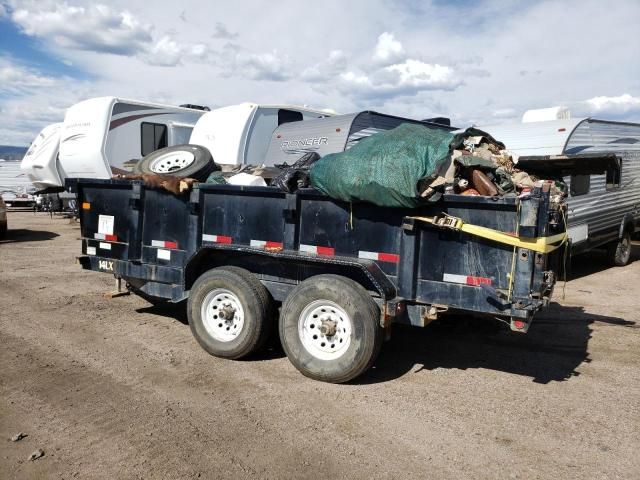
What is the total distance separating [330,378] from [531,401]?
5.54 ft

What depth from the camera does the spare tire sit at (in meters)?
6.23

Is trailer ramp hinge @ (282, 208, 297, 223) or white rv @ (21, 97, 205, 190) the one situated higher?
white rv @ (21, 97, 205, 190)

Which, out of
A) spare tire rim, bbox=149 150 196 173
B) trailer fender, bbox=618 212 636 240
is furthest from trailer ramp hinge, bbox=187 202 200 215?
trailer fender, bbox=618 212 636 240

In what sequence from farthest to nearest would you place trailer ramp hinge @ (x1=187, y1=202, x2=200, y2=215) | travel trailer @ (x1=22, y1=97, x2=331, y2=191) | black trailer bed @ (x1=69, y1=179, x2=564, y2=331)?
1. travel trailer @ (x1=22, y1=97, x2=331, y2=191)
2. trailer ramp hinge @ (x1=187, y1=202, x2=200, y2=215)
3. black trailer bed @ (x1=69, y1=179, x2=564, y2=331)

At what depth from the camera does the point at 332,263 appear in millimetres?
5051

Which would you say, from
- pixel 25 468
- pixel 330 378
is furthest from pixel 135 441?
pixel 330 378

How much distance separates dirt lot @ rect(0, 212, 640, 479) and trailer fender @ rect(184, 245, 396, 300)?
0.87 metres

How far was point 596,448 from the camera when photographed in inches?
157

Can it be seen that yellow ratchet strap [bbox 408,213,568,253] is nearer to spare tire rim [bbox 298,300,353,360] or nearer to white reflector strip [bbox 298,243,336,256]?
white reflector strip [bbox 298,243,336,256]

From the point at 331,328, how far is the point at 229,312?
3.83ft

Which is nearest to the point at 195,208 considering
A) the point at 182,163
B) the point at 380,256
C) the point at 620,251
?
the point at 182,163

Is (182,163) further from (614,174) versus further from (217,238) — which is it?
(614,174)

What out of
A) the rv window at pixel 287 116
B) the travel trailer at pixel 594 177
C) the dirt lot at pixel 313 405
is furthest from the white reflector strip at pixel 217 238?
the rv window at pixel 287 116

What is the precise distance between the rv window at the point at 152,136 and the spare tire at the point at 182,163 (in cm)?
762
